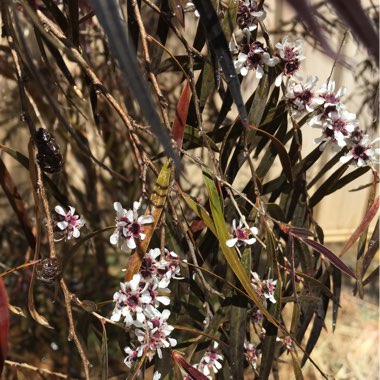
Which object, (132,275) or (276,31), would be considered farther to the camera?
(276,31)

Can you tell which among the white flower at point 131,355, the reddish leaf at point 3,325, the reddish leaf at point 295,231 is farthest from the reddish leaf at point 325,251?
the reddish leaf at point 3,325

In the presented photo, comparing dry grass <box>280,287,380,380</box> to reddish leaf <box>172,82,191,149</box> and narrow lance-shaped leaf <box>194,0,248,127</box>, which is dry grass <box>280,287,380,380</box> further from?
narrow lance-shaped leaf <box>194,0,248,127</box>

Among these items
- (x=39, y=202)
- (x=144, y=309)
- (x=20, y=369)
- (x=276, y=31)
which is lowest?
(x=20, y=369)

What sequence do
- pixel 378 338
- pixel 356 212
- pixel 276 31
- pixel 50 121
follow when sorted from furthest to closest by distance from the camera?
pixel 356 212 < pixel 378 338 < pixel 276 31 < pixel 50 121

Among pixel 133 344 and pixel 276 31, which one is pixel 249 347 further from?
pixel 276 31

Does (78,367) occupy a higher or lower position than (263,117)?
lower

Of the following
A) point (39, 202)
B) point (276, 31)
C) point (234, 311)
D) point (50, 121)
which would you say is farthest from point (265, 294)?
point (276, 31)

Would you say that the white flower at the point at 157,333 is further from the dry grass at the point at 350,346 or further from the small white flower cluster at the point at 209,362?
the dry grass at the point at 350,346

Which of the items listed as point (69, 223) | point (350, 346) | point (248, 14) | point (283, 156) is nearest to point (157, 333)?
point (69, 223)
